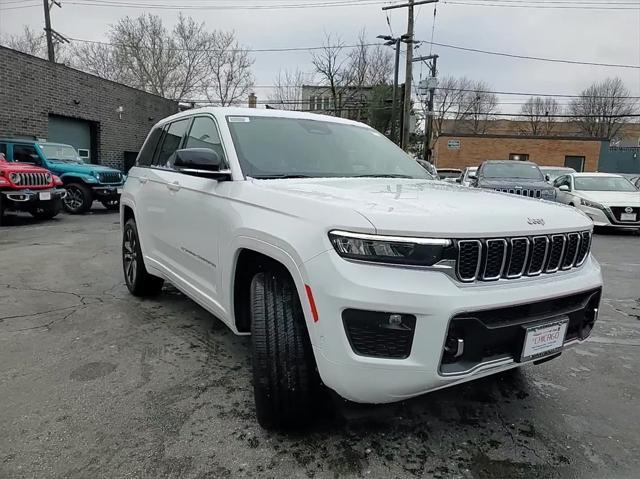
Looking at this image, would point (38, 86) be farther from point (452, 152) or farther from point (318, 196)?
point (452, 152)

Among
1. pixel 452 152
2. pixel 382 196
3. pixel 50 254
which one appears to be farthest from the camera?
pixel 452 152

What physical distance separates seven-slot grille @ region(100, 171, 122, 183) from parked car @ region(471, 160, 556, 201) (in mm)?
9579

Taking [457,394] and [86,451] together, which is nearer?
[86,451]

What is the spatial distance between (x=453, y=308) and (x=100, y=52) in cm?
3889

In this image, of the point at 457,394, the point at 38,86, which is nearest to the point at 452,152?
the point at 38,86

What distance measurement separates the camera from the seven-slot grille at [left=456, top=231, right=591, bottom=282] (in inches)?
78.6

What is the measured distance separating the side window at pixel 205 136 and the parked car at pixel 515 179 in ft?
29.1

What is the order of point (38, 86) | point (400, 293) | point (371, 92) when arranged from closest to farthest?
point (400, 293)
point (38, 86)
point (371, 92)

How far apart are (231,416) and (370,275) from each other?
50.8 inches

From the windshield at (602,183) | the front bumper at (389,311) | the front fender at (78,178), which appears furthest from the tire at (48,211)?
the windshield at (602,183)

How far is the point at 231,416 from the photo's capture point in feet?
8.61

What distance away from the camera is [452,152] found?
33.0m

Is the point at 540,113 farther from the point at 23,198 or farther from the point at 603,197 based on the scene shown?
the point at 23,198

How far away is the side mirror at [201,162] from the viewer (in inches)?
109
